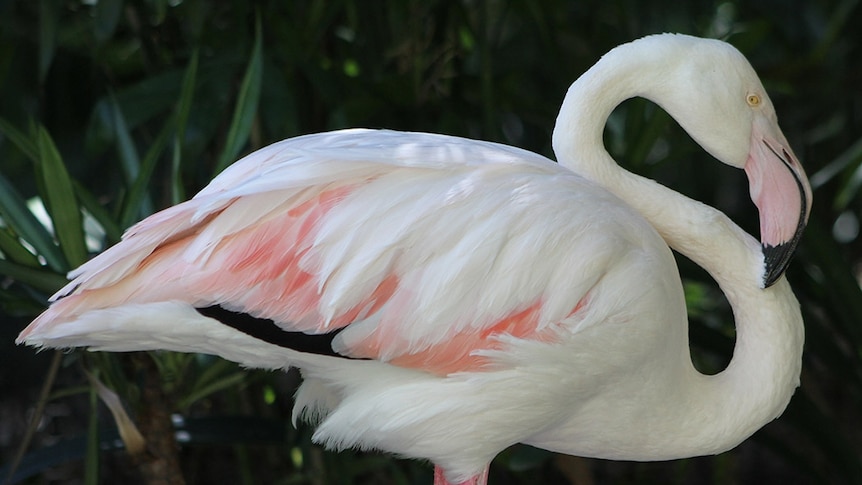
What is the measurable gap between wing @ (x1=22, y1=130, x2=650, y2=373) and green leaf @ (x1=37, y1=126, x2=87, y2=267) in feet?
1.03

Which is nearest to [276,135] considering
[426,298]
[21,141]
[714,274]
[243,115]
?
[243,115]

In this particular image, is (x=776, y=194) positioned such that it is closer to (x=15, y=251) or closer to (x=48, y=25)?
(x=15, y=251)

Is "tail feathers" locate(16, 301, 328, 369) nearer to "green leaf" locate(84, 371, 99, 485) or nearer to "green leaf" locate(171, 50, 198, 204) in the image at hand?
"green leaf" locate(84, 371, 99, 485)

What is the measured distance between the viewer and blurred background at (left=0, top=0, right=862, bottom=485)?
1829 millimetres

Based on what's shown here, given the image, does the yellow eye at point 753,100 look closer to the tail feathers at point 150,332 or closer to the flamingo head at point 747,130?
the flamingo head at point 747,130

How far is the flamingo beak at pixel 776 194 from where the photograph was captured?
61.1 inches

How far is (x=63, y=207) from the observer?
5.72 ft

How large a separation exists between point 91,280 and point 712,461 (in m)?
2.35

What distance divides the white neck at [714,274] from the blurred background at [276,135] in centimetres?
42

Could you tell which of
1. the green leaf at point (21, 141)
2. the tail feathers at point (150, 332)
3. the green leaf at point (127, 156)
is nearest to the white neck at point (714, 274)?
the tail feathers at point (150, 332)

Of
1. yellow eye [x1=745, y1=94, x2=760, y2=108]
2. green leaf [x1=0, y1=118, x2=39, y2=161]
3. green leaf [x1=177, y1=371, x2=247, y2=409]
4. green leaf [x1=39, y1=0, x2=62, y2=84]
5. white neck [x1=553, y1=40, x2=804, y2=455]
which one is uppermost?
green leaf [x1=39, y1=0, x2=62, y2=84]

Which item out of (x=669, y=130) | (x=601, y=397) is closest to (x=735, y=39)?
(x=669, y=130)

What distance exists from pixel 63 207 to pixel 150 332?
1.45 ft

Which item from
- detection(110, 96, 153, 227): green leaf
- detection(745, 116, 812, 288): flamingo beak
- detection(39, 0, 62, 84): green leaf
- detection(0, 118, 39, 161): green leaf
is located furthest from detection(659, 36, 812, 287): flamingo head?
detection(39, 0, 62, 84): green leaf
